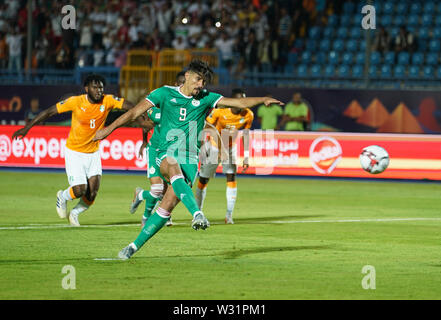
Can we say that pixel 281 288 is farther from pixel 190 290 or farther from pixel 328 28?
pixel 328 28

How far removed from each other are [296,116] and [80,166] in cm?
1140

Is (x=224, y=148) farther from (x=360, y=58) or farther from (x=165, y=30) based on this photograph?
(x=165, y=30)

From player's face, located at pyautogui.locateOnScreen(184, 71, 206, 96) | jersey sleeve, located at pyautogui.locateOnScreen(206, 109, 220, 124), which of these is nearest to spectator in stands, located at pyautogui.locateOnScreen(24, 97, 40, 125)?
jersey sleeve, located at pyautogui.locateOnScreen(206, 109, 220, 124)

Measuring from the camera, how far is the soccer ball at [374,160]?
56.2ft

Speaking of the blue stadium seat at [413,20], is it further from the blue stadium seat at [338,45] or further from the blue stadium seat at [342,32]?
the blue stadium seat at [338,45]

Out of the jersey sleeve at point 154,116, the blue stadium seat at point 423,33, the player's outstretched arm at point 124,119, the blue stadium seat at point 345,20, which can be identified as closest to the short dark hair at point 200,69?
the player's outstretched arm at point 124,119

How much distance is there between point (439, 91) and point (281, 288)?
54.8 ft

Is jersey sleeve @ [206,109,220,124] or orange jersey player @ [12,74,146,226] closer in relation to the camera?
orange jersey player @ [12,74,146,226]

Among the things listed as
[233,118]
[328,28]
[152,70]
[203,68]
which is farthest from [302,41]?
[203,68]

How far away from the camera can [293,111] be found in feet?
77.7

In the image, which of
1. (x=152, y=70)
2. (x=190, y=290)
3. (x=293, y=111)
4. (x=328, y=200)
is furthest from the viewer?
(x=152, y=70)

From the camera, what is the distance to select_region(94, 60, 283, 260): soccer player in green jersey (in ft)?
31.8

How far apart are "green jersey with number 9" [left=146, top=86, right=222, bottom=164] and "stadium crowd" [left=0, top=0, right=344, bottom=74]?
57.5 feet

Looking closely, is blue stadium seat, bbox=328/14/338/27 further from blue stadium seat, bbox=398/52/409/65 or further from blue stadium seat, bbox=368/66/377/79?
blue stadium seat, bbox=398/52/409/65
